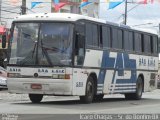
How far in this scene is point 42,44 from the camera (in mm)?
20250

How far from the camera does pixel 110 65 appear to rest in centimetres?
2345

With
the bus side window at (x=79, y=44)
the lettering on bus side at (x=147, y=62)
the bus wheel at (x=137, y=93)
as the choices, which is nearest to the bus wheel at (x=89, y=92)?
the bus side window at (x=79, y=44)

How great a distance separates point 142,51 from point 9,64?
28.7 ft

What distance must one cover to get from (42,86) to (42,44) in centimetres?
154

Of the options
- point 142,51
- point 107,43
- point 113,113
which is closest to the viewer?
point 113,113

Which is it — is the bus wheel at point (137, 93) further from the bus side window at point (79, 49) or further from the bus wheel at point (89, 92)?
the bus side window at point (79, 49)

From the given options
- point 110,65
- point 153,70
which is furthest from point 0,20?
point 110,65

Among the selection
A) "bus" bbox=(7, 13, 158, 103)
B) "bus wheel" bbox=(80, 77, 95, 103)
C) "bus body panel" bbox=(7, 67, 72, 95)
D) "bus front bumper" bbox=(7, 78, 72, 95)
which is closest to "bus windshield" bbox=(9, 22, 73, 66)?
"bus" bbox=(7, 13, 158, 103)

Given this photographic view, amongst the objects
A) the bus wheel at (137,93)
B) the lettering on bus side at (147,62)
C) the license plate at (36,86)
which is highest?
the lettering on bus side at (147,62)

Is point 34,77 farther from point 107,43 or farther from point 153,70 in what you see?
point 153,70

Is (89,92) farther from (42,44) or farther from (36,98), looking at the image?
(42,44)

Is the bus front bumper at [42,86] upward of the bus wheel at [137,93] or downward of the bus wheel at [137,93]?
upward

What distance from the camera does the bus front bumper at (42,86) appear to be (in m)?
19.8

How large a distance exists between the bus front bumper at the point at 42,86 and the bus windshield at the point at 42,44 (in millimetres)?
627
